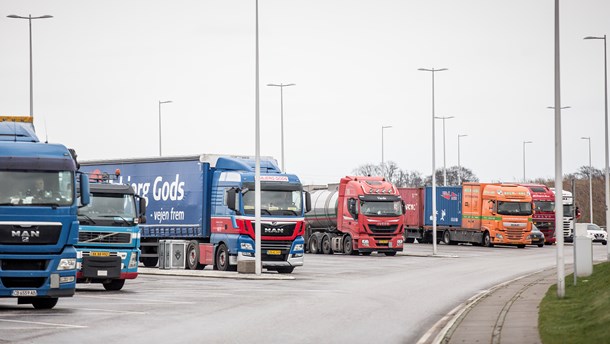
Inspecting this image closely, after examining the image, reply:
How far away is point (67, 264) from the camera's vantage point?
24.1 metres

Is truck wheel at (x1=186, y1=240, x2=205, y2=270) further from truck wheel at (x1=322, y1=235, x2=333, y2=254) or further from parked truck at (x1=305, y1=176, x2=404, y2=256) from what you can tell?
truck wheel at (x1=322, y1=235, x2=333, y2=254)

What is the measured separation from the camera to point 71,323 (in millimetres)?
20969

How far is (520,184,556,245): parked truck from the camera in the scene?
70.2 metres

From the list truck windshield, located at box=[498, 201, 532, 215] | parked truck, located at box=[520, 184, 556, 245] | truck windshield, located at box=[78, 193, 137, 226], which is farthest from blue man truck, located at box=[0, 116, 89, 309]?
parked truck, located at box=[520, 184, 556, 245]

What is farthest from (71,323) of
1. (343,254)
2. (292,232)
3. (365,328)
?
(343,254)

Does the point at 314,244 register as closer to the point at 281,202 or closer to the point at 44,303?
the point at 281,202

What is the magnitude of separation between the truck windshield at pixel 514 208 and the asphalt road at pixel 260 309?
23137 mm

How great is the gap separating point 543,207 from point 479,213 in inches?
231

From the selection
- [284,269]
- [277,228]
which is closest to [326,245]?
[284,269]

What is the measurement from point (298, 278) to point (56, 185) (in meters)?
14.3

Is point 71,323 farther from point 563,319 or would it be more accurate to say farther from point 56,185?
point 563,319

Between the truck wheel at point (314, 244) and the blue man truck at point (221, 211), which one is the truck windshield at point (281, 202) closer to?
the blue man truck at point (221, 211)

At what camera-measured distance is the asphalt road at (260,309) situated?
62.4 ft

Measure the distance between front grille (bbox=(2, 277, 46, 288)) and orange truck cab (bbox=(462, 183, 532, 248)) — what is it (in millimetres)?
44126
